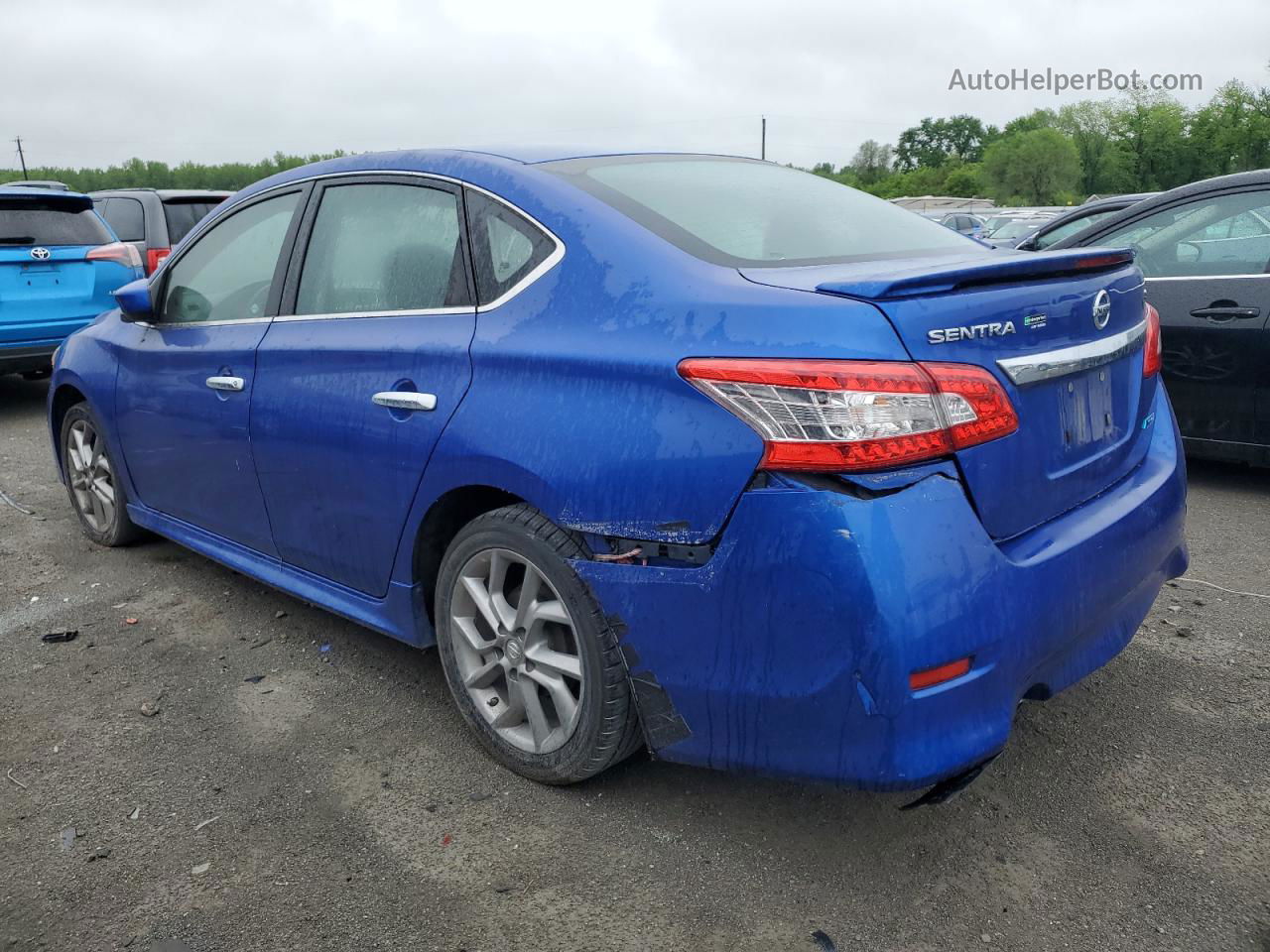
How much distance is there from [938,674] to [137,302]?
3357mm

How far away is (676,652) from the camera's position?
228cm

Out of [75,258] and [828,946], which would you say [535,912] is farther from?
[75,258]

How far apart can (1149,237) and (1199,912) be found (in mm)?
4220

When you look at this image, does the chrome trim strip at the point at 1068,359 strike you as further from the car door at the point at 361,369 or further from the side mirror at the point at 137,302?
the side mirror at the point at 137,302

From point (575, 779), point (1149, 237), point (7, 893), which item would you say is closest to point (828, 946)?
point (575, 779)

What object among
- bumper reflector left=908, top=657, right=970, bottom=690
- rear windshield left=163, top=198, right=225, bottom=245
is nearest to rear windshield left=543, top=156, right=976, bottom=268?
bumper reflector left=908, top=657, right=970, bottom=690

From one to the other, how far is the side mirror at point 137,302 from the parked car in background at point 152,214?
6.12 metres

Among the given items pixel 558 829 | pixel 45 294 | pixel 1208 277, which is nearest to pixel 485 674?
pixel 558 829

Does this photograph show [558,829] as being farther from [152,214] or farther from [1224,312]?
[152,214]

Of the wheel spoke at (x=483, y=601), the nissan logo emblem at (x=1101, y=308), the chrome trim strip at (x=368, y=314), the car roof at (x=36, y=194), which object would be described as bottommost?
the wheel spoke at (x=483, y=601)

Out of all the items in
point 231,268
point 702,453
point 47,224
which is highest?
point 47,224

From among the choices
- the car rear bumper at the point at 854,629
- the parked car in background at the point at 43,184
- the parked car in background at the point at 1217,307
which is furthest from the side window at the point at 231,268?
the parked car in background at the point at 43,184

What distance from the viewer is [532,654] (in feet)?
Answer: 8.71

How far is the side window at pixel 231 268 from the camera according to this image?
355cm
